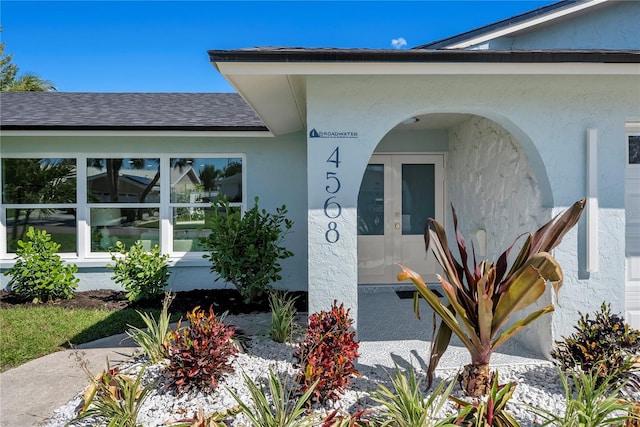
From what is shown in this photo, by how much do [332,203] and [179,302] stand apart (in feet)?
13.8

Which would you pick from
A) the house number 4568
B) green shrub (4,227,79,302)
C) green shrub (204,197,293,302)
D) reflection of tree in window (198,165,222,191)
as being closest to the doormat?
green shrub (204,197,293,302)

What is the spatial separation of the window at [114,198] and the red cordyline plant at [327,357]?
473cm

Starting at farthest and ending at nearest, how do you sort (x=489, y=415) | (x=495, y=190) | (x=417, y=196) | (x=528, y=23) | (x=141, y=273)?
(x=417, y=196) < (x=141, y=273) < (x=528, y=23) < (x=495, y=190) < (x=489, y=415)

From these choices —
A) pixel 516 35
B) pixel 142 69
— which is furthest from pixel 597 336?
pixel 142 69

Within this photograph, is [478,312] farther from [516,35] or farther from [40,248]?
[40,248]

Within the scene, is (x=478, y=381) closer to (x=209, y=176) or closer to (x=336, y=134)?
(x=336, y=134)

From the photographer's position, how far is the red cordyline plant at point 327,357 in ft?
10.9

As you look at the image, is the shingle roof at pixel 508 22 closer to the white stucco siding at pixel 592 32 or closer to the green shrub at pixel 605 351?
the white stucco siding at pixel 592 32

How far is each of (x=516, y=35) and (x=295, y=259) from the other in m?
5.78

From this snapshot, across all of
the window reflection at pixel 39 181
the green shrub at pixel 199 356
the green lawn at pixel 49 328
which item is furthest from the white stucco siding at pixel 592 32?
the window reflection at pixel 39 181

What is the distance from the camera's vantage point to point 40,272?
276 inches

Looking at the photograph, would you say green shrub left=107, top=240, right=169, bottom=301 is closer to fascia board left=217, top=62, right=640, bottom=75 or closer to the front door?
the front door

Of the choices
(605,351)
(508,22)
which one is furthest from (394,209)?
(605,351)

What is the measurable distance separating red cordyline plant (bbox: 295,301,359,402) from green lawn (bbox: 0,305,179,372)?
3484mm
